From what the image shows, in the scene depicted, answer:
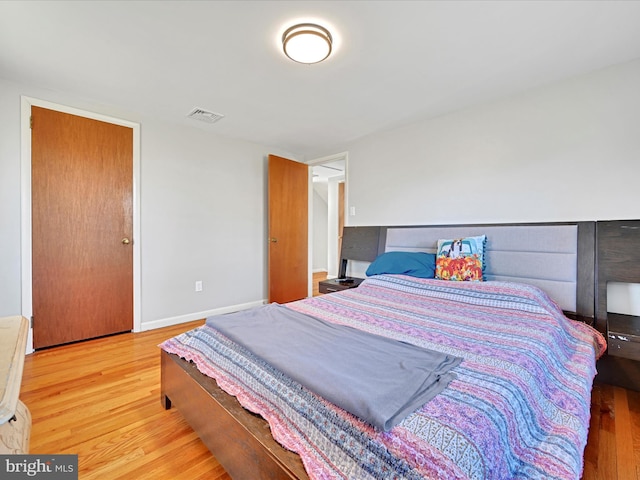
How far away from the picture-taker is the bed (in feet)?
2.51

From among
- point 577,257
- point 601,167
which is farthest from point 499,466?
point 601,167

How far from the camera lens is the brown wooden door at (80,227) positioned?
8.19 ft

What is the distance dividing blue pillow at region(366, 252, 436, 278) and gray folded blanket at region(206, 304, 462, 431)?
4.19 ft

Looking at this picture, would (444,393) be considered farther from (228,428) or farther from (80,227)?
(80,227)

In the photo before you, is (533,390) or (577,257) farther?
(577,257)

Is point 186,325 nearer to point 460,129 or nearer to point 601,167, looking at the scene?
point 460,129

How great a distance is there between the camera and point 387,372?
3.36 ft

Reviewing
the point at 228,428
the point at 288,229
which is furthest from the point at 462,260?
the point at 288,229

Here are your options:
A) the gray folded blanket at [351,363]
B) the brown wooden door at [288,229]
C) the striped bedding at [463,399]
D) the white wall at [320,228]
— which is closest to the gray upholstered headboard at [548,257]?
the striped bedding at [463,399]

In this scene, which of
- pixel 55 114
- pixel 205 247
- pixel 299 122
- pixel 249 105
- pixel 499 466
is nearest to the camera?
pixel 499 466

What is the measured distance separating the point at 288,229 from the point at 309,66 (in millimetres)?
2338

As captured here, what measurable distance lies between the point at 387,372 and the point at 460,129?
2.59 m

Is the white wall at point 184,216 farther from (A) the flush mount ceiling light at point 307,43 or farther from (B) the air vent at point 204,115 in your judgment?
(A) the flush mount ceiling light at point 307,43

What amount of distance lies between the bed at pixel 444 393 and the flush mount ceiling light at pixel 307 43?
1.67 m
